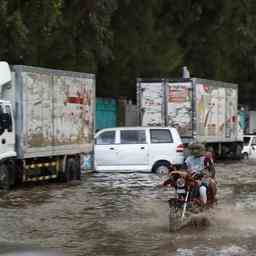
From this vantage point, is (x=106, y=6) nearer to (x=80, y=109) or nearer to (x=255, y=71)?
(x=80, y=109)

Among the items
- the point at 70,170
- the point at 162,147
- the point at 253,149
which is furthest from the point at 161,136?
the point at 253,149

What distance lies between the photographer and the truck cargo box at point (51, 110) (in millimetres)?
19266

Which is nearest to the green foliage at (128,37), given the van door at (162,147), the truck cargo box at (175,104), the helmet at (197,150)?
the truck cargo box at (175,104)

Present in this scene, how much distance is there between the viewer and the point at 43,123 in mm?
20281

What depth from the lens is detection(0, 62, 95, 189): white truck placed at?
1894 centimetres

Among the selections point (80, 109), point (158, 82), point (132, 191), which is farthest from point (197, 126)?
point (132, 191)

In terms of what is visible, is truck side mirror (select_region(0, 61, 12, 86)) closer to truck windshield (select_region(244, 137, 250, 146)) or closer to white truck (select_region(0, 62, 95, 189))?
white truck (select_region(0, 62, 95, 189))

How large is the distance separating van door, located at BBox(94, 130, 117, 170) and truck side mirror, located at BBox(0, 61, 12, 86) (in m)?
6.61

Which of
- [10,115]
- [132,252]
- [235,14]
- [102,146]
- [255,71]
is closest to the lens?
[132,252]

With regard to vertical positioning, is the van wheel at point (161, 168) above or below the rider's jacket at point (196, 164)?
below

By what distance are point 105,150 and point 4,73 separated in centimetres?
691

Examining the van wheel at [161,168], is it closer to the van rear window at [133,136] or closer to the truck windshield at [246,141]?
the van rear window at [133,136]

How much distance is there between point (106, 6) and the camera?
26.6m

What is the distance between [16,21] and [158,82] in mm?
8947
